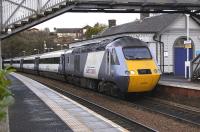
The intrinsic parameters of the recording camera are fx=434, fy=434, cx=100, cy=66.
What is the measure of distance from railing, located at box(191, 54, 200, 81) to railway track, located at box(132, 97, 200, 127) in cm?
328

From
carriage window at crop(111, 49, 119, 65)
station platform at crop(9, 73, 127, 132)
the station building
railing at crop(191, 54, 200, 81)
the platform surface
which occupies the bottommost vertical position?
station platform at crop(9, 73, 127, 132)

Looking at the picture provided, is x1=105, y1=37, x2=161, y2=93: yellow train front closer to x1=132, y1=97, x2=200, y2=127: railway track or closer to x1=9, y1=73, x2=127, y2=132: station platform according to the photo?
x1=132, y1=97, x2=200, y2=127: railway track

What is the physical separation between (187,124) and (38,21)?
12.5m

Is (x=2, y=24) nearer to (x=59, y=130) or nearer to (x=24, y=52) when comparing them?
(x=59, y=130)

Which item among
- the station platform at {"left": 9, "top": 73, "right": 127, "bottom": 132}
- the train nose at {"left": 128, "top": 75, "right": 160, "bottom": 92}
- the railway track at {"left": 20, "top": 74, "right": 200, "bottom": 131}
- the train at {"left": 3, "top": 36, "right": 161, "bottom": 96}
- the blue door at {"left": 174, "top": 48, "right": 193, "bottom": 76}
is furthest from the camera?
the blue door at {"left": 174, "top": 48, "right": 193, "bottom": 76}

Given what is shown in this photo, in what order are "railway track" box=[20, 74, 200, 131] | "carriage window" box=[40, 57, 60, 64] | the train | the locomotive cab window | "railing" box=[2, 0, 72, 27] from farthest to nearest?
"carriage window" box=[40, 57, 60, 64] < "railing" box=[2, 0, 72, 27] < the locomotive cab window < the train < "railway track" box=[20, 74, 200, 131]

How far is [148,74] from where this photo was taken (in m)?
19.7

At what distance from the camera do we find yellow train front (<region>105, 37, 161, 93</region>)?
19391mm

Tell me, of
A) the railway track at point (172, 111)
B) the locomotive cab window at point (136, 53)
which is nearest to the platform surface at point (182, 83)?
the railway track at point (172, 111)

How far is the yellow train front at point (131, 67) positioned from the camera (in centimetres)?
1939

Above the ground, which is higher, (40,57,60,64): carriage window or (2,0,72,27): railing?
(2,0,72,27): railing

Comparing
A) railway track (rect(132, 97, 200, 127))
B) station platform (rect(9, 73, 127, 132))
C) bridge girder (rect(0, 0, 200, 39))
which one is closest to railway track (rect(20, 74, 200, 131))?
railway track (rect(132, 97, 200, 127))

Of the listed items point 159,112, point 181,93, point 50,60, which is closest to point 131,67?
point 181,93

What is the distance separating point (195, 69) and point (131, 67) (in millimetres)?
5621
